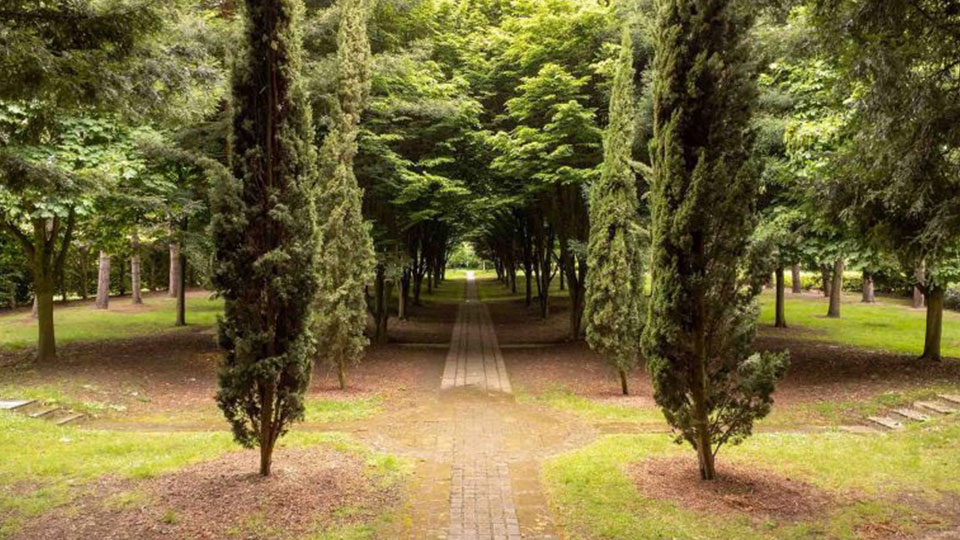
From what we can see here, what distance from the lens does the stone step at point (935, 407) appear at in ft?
33.5

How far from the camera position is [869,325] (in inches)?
862

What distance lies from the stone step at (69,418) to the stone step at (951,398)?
14847 mm

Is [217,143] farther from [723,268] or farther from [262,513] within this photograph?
[723,268]

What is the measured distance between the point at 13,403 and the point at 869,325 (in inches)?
972

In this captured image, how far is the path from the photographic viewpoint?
6000 millimetres

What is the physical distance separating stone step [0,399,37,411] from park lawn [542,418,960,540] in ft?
28.5

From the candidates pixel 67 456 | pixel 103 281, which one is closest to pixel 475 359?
pixel 67 456

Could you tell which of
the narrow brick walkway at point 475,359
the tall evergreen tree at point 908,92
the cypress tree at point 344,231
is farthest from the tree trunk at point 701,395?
the cypress tree at point 344,231

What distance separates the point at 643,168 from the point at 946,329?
1929 cm

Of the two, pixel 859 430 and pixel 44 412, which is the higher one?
pixel 44 412

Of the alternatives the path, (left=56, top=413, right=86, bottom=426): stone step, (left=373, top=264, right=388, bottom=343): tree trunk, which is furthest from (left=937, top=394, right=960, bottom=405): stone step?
(left=56, top=413, right=86, bottom=426): stone step

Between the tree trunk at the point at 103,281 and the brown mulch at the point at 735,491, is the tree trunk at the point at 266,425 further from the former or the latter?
the tree trunk at the point at 103,281

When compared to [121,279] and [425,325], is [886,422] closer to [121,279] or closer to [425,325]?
[425,325]

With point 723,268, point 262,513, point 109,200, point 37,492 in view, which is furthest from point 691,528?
point 109,200
